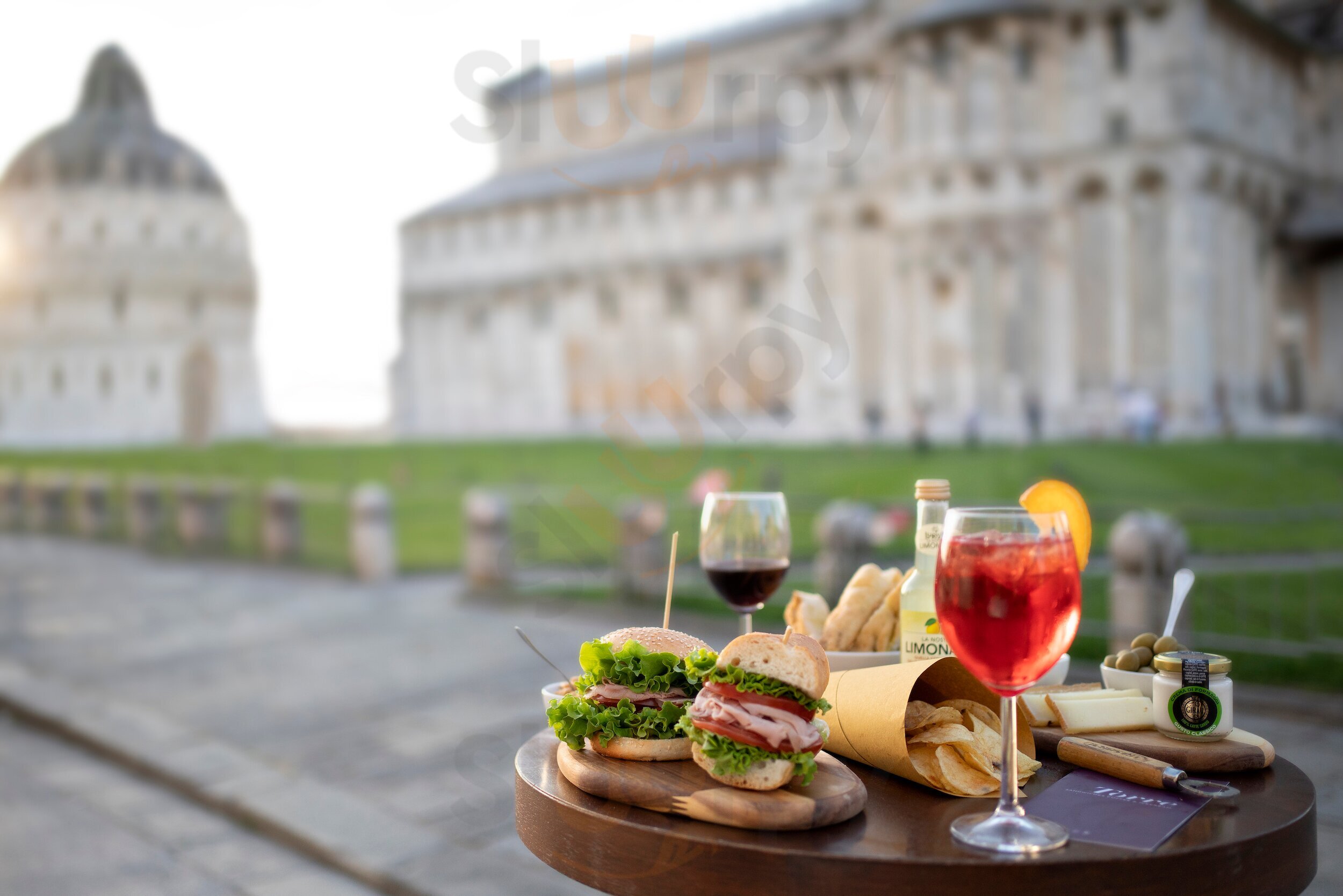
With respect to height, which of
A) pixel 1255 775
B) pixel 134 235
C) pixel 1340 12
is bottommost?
pixel 1255 775

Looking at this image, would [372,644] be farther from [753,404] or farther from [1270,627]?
[753,404]

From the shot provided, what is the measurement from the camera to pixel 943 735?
1.85 m

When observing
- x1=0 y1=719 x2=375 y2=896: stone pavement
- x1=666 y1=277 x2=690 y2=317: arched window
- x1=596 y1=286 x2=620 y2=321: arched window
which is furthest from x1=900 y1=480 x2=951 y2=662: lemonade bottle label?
x1=596 y1=286 x2=620 y2=321: arched window

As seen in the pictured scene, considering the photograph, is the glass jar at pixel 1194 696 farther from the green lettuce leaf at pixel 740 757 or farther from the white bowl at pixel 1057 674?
the green lettuce leaf at pixel 740 757

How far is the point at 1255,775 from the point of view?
1882 millimetres

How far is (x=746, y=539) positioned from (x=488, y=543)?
393 inches

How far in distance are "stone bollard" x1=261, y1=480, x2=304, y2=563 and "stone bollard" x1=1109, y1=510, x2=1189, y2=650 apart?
11.5 meters

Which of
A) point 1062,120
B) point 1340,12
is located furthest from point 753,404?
point 1340,12

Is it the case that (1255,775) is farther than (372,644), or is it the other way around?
(372,644)

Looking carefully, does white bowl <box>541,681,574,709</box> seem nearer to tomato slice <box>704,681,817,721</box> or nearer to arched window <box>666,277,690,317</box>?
tomato slice <box>704,681,817,721</box>

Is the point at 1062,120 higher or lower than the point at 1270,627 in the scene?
higher

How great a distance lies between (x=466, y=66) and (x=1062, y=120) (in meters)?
39.2

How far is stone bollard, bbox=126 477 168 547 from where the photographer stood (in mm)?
17859

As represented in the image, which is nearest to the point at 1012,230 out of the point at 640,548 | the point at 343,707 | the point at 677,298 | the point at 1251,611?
the point at 677,298
